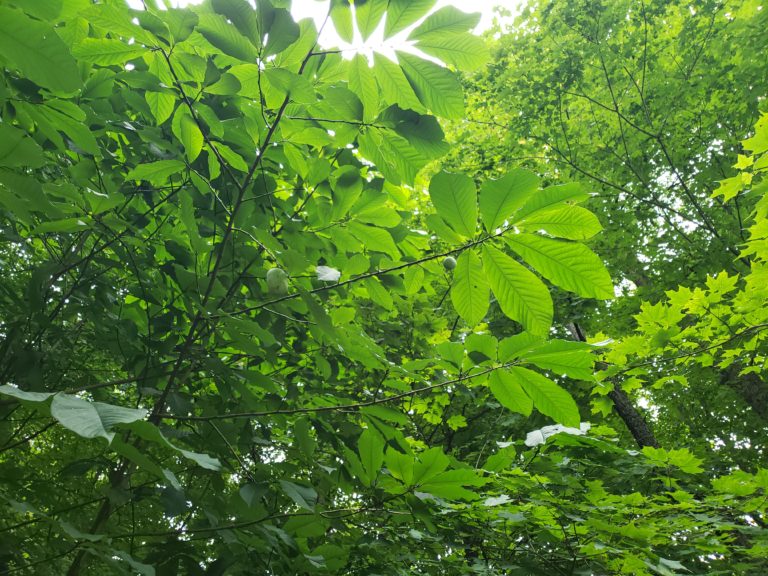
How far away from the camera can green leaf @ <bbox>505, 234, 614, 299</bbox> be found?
0.88m

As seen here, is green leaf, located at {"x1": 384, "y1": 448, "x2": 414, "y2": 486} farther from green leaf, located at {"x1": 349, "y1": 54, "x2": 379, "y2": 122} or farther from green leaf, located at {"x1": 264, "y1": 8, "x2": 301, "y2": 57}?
green leaf, located at {"x1": 264, "y1": 8, "x2": 301, "y2": 57}

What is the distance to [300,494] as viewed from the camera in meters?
1.12

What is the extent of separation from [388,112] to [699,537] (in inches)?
86.4

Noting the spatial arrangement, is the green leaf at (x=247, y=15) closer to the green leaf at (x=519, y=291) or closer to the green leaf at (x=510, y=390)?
the green leaf at (x=519, y=291)

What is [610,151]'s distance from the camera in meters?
6.70

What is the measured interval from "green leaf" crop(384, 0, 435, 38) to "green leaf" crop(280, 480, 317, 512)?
944mm

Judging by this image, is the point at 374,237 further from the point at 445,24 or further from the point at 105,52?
the point at 105,52

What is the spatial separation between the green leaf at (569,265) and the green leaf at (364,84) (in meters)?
0.42

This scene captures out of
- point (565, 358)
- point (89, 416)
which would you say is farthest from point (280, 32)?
point (565, 358)

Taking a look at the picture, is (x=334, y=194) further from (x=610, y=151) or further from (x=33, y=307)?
(x=610, y=151)

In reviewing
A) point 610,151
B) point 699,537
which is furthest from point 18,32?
point 610,151

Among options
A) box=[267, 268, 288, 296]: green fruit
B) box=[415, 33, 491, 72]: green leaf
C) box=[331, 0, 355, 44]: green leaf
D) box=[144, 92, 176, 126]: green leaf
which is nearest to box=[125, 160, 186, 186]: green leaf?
box=[144, 92, 176, 126]: green leaf

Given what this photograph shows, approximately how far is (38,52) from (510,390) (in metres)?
1.00

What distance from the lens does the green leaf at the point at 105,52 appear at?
3.59 ft
